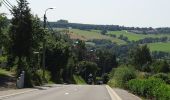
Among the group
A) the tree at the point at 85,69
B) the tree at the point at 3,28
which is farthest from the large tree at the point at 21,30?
the tree at the point at 85,69

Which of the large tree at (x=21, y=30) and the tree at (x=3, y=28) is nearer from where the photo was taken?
the tree at (x=3, y=28)

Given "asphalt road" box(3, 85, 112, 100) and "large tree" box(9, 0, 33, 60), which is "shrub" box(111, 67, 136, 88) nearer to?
"large tree" box(9, 0, 33, 60)

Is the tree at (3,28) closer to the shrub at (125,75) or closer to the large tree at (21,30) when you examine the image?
the large tree at (21,30)

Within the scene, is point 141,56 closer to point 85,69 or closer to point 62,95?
point 85,69

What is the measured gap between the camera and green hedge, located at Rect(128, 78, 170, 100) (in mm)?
25141

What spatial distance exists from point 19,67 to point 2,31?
4.45 m

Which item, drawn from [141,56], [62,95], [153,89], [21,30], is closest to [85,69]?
[141,56]

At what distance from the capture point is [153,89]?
1195 inches

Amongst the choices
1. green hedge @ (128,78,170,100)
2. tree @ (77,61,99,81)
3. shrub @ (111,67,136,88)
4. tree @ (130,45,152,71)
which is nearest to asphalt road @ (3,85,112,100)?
green hedge @ (128,78,170,100)

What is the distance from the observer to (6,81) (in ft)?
151

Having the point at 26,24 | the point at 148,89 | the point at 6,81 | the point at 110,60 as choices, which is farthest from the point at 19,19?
the point at 110,60

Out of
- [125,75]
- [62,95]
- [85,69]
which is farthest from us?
[85,69]

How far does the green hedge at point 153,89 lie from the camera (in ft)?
82.5

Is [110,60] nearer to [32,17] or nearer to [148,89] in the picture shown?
[32,17]
